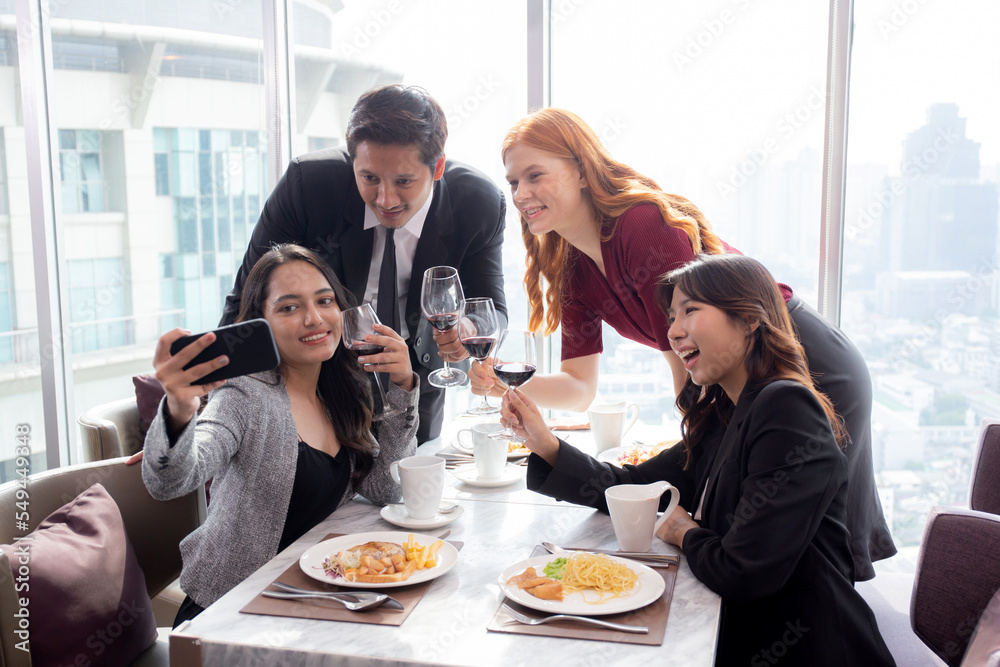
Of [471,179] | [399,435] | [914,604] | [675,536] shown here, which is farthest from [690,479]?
[471,179]

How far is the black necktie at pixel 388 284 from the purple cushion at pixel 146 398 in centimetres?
85

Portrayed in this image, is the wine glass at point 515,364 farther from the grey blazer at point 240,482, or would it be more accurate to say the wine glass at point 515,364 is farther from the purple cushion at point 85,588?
the purple cushion at point 85,588

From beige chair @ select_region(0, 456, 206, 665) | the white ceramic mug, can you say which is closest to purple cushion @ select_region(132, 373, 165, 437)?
beige chair @ select_region(0, 456, 206, 665)

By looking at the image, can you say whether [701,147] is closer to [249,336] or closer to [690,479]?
[690,479]

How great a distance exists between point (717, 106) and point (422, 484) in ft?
7.83

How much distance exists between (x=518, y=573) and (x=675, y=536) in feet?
1.09

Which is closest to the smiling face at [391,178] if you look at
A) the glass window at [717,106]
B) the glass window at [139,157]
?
the glass window at [717,106]

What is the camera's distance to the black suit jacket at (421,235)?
234 centimetres

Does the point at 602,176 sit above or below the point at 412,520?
above

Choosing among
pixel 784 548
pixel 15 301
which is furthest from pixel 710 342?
pixel 15 301

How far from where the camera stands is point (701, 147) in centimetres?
331

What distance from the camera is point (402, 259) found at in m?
2.46

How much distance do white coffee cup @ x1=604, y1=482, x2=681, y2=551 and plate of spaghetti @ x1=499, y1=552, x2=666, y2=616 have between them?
83 millimetres

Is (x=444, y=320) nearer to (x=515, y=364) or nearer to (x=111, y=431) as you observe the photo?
(x=515, y=364)
